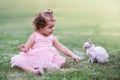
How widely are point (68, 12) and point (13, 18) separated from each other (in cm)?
185

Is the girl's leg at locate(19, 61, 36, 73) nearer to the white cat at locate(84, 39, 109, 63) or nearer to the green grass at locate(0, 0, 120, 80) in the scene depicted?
the green grass at locate(0, 0, 120, 80)

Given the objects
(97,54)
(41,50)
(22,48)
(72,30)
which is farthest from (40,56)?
(72,30)

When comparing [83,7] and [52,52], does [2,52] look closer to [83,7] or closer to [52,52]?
[52,52]

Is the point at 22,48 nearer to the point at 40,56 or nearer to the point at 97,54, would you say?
the point at 40,56

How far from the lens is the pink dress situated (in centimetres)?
661

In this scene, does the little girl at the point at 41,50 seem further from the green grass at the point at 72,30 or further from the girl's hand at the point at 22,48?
the green grass at the point at 72,30

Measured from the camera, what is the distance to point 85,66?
6.84 m

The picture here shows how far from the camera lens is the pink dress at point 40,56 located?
661 cm

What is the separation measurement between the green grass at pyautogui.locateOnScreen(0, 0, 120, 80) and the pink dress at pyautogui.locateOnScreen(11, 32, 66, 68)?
6.0 inches

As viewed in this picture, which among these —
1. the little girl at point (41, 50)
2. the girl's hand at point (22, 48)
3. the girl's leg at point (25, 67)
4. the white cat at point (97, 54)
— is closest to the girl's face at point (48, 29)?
the little girl at point (41, 50)

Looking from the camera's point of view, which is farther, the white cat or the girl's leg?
the white cat

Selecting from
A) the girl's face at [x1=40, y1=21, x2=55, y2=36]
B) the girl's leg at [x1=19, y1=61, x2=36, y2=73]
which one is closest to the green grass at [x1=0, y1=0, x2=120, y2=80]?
the girl's leg at [x1=19, y1=61, x2=36, y2=73]

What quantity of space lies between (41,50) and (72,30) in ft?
20.2

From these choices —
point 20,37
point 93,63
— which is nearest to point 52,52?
point 93,63
